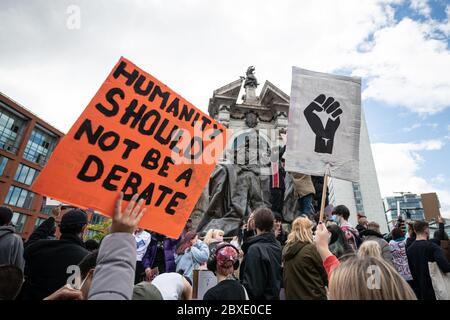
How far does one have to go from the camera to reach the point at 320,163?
396 centimetres

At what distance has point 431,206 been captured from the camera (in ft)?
22.8

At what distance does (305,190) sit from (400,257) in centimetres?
400

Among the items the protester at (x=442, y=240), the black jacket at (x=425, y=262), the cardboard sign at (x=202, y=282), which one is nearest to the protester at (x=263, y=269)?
the cardboard sign at (x=202, y=282)

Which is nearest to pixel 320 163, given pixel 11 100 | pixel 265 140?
pixel 265 140

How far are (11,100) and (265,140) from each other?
1502 inches

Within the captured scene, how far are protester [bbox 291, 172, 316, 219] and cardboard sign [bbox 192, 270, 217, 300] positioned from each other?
258 inches

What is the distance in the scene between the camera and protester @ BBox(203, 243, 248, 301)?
8.41 ft

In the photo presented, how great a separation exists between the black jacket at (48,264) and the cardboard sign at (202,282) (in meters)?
1.27

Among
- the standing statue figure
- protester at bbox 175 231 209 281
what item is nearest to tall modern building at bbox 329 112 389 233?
the standing statue figure

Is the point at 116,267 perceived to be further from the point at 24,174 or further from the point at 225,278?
the point at 24,174

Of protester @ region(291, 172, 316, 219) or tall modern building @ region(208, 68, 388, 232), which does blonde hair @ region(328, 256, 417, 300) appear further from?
tall modern building @ region(208, 68, 388, 232)

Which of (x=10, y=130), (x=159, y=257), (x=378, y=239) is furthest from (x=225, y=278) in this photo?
(x=10, y=130)

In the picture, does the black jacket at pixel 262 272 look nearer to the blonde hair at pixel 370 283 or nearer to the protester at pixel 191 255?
the protester at pixel 191 255
